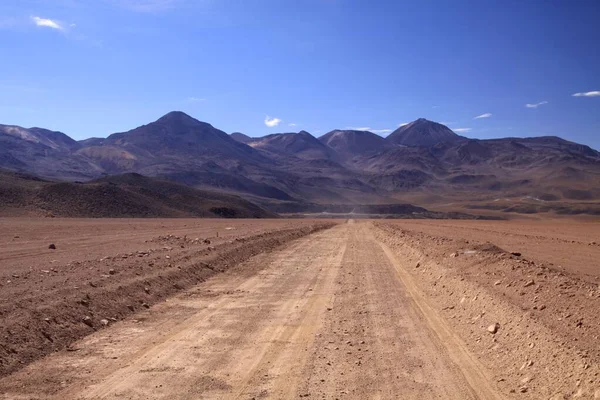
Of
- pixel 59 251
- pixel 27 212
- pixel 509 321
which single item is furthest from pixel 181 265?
pixel 27 212

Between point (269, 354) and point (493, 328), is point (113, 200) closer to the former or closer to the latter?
point (269, 354)

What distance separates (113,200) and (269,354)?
77.5 metres

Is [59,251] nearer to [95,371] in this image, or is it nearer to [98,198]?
[95,371]

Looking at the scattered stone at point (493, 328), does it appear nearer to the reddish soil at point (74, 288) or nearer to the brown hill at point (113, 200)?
the reddish soil at point (74, 288)

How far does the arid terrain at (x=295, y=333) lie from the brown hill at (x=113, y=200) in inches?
2287

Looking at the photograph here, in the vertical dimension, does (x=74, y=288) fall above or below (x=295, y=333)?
above

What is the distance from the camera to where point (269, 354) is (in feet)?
30.5

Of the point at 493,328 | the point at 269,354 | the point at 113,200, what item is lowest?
the point at 269,354

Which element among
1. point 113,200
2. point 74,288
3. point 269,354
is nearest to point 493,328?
point 269,354

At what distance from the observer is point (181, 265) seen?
18859 millimetres

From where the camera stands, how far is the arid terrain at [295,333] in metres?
7.71

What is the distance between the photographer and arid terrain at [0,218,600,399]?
304 inches

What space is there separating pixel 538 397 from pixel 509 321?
3.31 metres

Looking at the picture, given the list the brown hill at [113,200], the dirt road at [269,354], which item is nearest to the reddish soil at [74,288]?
the dirt road at [269,354]
